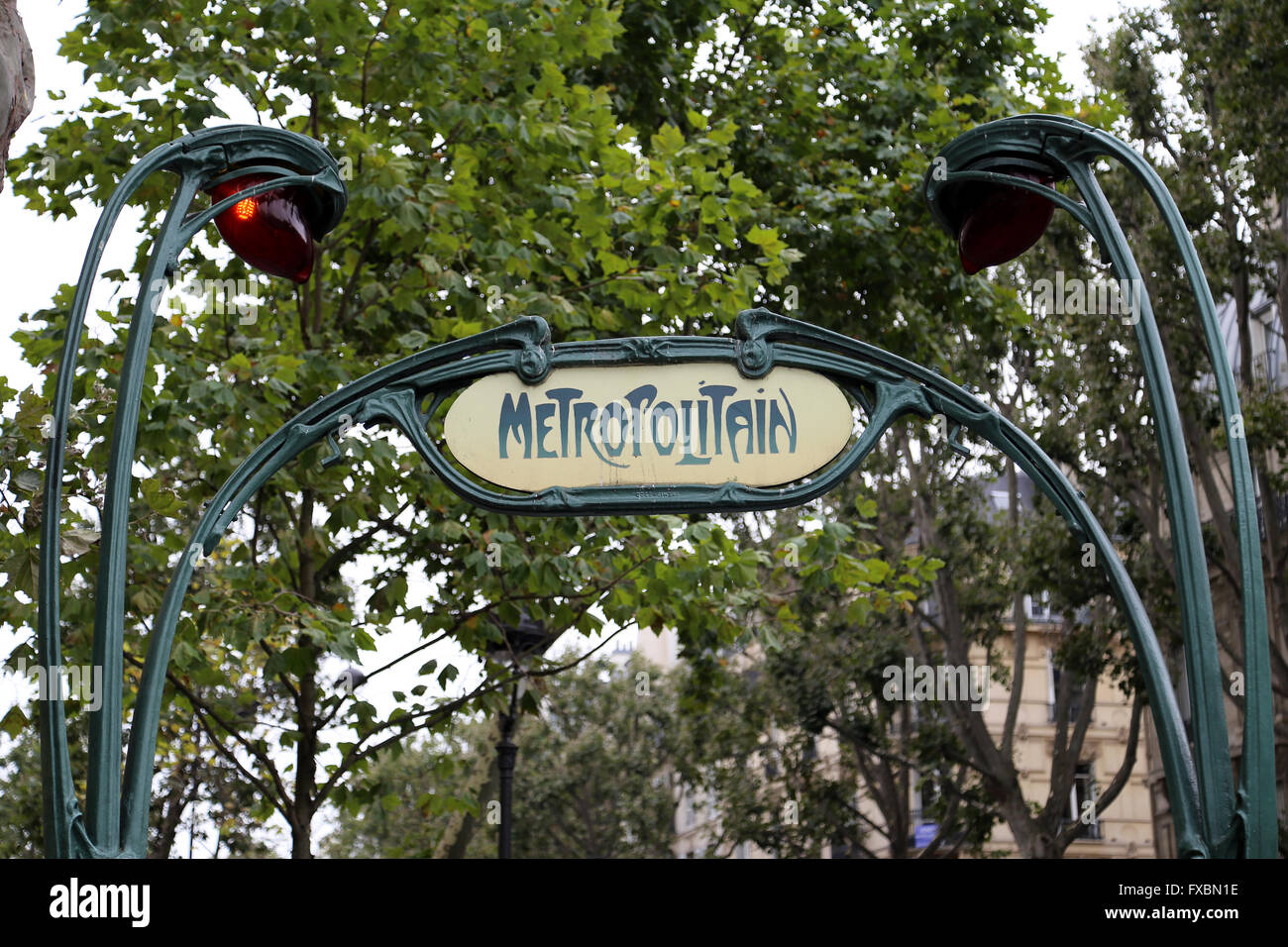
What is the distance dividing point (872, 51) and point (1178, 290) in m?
4.18

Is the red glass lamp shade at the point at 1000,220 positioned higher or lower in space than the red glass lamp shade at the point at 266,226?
lower

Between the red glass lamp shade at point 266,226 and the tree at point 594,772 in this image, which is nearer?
the red glass lamp shade at point 266,226

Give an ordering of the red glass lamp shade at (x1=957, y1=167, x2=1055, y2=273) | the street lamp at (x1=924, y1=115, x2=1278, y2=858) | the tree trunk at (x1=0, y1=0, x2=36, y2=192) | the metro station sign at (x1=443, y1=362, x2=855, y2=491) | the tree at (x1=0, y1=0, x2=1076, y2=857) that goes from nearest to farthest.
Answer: the street lamp at (x1=924, y1=115, x2=1278, y2=858), the metro station sign at (x1=443, y1=362, x2=855, y2=491), the red glass lamp shade at (x1=957, y1=167, x2=1055, y2=273), the tree trunk at (x1=0, y1=0, x2=36, y2=192), the tree at (x1=0, y1=0, x2=1076, y2=857)

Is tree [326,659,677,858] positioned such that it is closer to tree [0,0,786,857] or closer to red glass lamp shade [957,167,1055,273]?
tree [0,0,786,857]

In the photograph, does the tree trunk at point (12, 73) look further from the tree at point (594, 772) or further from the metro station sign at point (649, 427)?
the tree at point (594, 772)

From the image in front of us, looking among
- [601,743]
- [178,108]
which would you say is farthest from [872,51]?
[601,743]

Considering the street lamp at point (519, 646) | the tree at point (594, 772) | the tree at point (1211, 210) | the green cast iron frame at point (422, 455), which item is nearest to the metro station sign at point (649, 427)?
the green cast iron frame at point (422, 455)

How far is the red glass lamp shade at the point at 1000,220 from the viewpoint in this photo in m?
4.25

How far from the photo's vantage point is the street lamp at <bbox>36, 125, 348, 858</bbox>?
3486mm

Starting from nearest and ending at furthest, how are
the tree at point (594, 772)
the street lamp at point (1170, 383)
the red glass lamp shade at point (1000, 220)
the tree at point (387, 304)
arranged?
1. the street lamp at point (1170, 383)
2. the red glass lamp shade at point (1000, 220)
3. the tree at point (387, 304)
4. the tree at point (594, 772)

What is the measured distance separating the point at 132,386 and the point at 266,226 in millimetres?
740

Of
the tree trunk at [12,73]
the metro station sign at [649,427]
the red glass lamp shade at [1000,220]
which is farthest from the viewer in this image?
the tree trunk at [12,73]

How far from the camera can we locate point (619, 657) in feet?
229

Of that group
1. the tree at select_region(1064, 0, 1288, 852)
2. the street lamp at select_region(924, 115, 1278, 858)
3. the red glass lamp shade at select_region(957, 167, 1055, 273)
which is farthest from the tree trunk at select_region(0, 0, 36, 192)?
the tree at select_region(1064, 0, 1288, 852)
